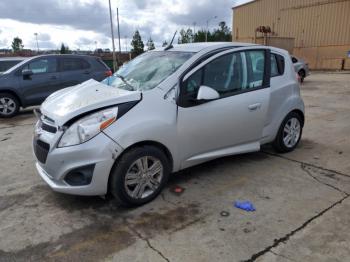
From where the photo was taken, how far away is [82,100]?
3.59 metres

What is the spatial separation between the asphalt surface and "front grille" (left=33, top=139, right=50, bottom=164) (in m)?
0.57

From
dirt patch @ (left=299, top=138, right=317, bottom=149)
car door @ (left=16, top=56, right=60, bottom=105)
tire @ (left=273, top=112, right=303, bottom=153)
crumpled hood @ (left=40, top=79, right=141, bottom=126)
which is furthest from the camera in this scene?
car door @ (left=16, top=56, right=60, bottom=105)

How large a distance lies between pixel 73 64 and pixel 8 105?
6.95 ft

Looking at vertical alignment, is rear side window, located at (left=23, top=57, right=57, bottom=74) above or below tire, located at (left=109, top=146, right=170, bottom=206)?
above

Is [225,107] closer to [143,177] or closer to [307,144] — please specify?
[143,177]

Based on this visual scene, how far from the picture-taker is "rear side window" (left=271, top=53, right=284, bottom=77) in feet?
16.0

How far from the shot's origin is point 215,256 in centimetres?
278

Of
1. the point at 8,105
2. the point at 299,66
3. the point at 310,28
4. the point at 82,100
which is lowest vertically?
the point at 8,105

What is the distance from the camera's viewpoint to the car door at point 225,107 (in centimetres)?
381

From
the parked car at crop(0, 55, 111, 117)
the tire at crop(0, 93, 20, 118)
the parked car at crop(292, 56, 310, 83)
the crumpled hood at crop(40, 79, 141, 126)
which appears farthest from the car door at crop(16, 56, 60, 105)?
the parked car at crop(292, 56, 310, 83)

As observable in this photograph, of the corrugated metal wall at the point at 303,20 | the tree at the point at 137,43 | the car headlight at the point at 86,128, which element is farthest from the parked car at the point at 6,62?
the tree at the point at 137,43

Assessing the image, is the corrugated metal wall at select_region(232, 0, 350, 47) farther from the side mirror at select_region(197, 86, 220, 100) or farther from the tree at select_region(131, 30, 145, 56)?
the side mirror at select_region(197, 86, 220, 100)

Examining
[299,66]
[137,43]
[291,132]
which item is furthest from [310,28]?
[137,43]

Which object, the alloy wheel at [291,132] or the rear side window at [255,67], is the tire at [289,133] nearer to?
the alloy wheel at [291,132]
